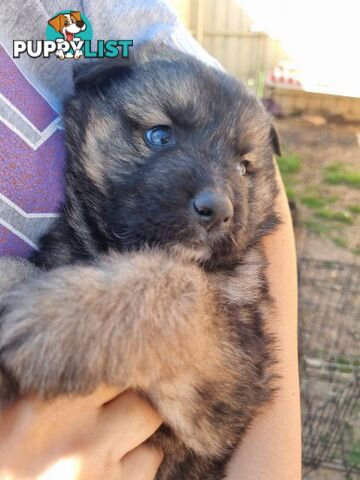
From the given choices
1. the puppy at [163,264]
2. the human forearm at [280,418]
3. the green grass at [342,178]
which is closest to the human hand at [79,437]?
the puppy at [163,264]

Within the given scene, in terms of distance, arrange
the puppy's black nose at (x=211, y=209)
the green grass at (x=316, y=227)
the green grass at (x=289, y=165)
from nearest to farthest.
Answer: the puppy's black nose at (x=211, y=209) < the green grass at (x=316, y=227) < the green grass at (x=289, y=165)

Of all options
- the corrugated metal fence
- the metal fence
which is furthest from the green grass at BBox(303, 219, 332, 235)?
the corrugated metal fence

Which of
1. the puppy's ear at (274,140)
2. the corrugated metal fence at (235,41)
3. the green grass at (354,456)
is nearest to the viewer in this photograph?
the puppy's ear at (274,140)

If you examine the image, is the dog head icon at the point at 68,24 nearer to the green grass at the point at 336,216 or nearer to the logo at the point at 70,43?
the logo at the point at 70,43

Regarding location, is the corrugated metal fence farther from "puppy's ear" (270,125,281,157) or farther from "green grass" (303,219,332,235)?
"puppy's ear" (270,125,281,157)

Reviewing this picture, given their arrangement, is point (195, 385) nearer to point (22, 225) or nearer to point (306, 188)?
point (22, 225)

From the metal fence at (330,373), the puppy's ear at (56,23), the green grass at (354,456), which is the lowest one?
the green grass at (354,456)

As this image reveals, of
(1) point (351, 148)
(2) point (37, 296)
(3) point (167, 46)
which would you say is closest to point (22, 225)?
(2) point (37, 296)

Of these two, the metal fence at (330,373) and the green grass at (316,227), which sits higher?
the metal fence at (330,373)
